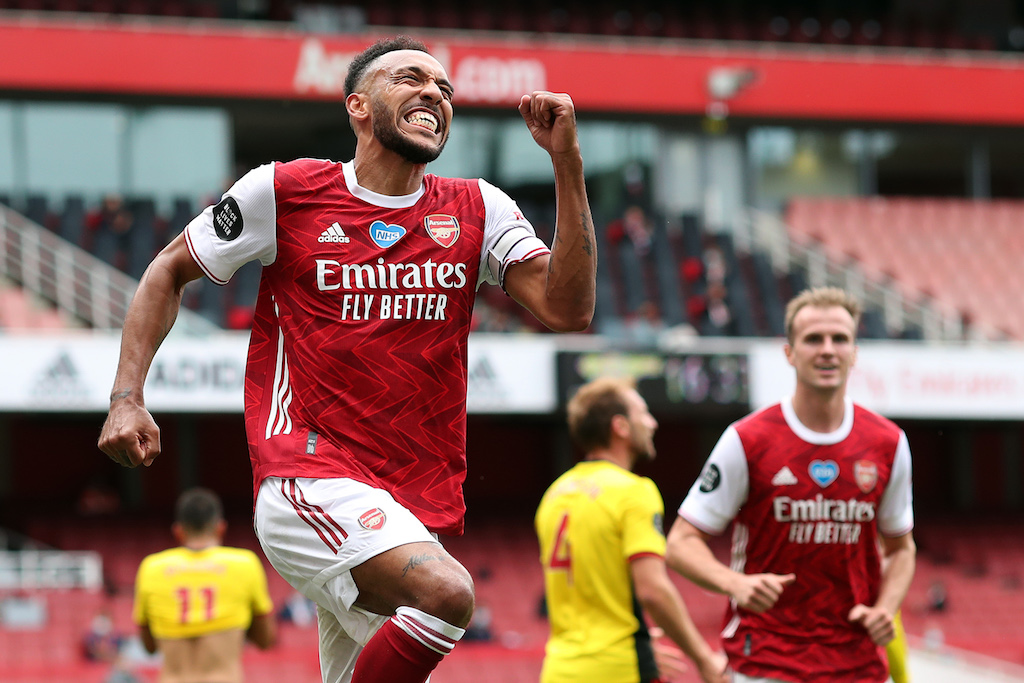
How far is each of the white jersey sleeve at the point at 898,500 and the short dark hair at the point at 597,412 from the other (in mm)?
1259

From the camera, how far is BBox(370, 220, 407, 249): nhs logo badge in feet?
12.2

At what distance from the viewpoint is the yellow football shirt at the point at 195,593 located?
745cm

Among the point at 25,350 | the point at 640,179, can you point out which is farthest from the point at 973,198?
the point at 25,350

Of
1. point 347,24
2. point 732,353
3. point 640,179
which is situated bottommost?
point 732,353

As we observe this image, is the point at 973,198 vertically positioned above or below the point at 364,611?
above

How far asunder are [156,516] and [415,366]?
19.1m

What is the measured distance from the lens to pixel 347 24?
25109 millimetres

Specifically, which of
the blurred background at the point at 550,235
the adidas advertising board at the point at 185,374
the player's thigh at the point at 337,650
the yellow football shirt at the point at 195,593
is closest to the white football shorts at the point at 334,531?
the player's thigh at the point at 337,650

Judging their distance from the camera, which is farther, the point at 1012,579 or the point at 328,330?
the point at 1012,579

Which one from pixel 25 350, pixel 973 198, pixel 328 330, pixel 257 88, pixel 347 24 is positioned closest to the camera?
pixel 328 330

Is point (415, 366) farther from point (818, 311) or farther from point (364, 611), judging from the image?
point (818, 311)

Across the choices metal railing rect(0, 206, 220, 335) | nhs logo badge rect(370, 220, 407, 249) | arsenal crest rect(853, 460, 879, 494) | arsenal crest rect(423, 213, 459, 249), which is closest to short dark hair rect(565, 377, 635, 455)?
arsenal crest rect(853, 460, 879, 494)

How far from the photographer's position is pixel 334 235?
12.2 feet

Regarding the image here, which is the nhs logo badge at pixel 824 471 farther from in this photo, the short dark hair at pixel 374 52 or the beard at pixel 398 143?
the short dark hair at pixel 374 52
